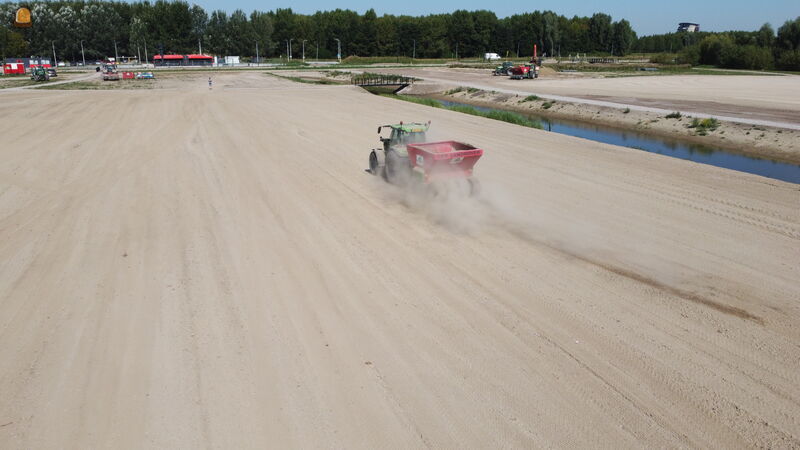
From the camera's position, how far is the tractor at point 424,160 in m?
13.3

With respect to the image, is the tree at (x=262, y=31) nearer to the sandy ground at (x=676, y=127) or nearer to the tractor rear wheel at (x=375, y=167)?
the sandy ground at (x=676, y=127)

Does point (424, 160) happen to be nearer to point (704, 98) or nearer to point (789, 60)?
point (704, 98)

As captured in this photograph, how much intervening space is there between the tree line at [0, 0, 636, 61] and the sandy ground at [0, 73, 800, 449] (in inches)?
5788

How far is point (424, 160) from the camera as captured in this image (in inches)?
531

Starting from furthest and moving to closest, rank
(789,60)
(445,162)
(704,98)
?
(789,60) < (704,98) < (445,162)

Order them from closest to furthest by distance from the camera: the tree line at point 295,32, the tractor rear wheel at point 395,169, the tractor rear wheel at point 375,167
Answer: the tractor rear wheel at point 395,169
the tractor rear wheel at point 375,167
the tree line at point 295,32

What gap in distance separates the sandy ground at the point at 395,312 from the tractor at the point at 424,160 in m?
0.51

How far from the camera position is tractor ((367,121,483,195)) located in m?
13.3

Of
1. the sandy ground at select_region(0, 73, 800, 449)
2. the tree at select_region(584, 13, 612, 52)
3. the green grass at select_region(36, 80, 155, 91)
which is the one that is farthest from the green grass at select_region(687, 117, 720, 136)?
the tree at select_region(584, 13, 612, 52)

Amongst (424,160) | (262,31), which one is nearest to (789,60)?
(424,160)

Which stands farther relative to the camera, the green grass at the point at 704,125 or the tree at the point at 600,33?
the tree at the point at 600,33

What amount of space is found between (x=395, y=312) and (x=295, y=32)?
544 ft

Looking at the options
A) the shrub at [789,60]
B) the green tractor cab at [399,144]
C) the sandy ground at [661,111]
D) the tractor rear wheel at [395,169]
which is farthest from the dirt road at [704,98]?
the shrub at [789,60]

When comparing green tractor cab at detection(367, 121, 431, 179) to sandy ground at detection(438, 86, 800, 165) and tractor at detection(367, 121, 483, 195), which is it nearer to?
tractor at detection(367, 121, 483, 195)
